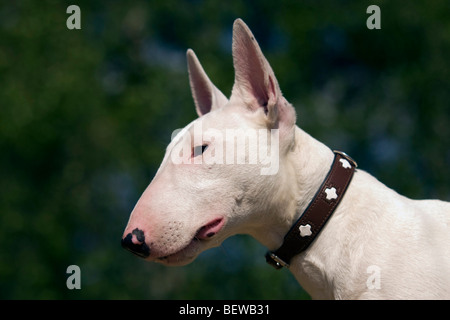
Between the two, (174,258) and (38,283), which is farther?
(38,283)

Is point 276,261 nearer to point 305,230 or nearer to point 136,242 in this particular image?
point 305,230

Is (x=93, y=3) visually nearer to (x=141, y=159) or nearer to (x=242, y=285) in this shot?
(x=141, y=159)

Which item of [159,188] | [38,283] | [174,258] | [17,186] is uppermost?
[159,188]

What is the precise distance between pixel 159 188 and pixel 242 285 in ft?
26.5

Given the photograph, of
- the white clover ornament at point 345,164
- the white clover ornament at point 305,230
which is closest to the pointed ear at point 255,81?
the white clover ornament at point 345,164

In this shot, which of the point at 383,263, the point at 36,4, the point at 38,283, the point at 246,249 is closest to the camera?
the point at 383,263

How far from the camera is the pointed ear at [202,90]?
3281 millimetres

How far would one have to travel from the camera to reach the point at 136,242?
229 centimetres

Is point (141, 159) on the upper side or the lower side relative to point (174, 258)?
lower

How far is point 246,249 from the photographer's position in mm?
10016

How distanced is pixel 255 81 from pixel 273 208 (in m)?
0.64

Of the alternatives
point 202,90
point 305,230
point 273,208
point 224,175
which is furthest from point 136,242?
point 202,90

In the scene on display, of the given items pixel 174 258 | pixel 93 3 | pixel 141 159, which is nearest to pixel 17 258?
pixel 141 159

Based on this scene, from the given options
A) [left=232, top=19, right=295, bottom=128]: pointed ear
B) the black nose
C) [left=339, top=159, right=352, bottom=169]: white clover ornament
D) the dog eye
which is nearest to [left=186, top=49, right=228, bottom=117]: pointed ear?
[left=232, top=19, right=295, bottom=128]: pointed ear
